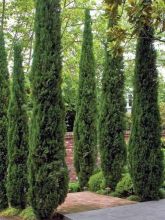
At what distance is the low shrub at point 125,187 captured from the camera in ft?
27.5

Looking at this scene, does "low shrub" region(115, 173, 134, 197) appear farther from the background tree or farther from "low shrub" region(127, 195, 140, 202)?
the background tree

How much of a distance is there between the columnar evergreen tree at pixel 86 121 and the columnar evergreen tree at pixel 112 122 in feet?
2.85

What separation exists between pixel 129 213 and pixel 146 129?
181 centimetres

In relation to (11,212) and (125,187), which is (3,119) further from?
(125,187)

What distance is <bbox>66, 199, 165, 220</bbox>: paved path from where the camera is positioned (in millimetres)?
6410

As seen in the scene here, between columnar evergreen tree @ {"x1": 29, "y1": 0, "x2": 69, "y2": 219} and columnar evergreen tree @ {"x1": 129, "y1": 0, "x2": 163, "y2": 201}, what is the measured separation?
5.74ft

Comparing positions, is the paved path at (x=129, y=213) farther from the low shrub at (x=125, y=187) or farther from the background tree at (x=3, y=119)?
the background tree at (x=3, y=119)

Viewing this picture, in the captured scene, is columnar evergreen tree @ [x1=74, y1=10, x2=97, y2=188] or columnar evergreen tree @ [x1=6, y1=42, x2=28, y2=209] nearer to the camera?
columnar evergreen tree @ [x1=6, y1=42, x2=28, y2=209]

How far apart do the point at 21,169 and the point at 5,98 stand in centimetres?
159

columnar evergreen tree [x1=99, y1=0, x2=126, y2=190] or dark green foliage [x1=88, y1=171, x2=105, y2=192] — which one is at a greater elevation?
columnar evergreen tree [x1=99, y1=0, x2=126, y2=190]

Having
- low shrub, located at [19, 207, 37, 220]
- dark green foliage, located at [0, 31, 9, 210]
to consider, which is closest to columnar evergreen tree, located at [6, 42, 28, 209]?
low shrub, located at [19, 207, 37, 220]

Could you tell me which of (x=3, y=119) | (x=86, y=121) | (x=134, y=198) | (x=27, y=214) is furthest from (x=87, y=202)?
(x=86, y=121)

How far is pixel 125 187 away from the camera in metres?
8.45

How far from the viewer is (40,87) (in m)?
6.77
